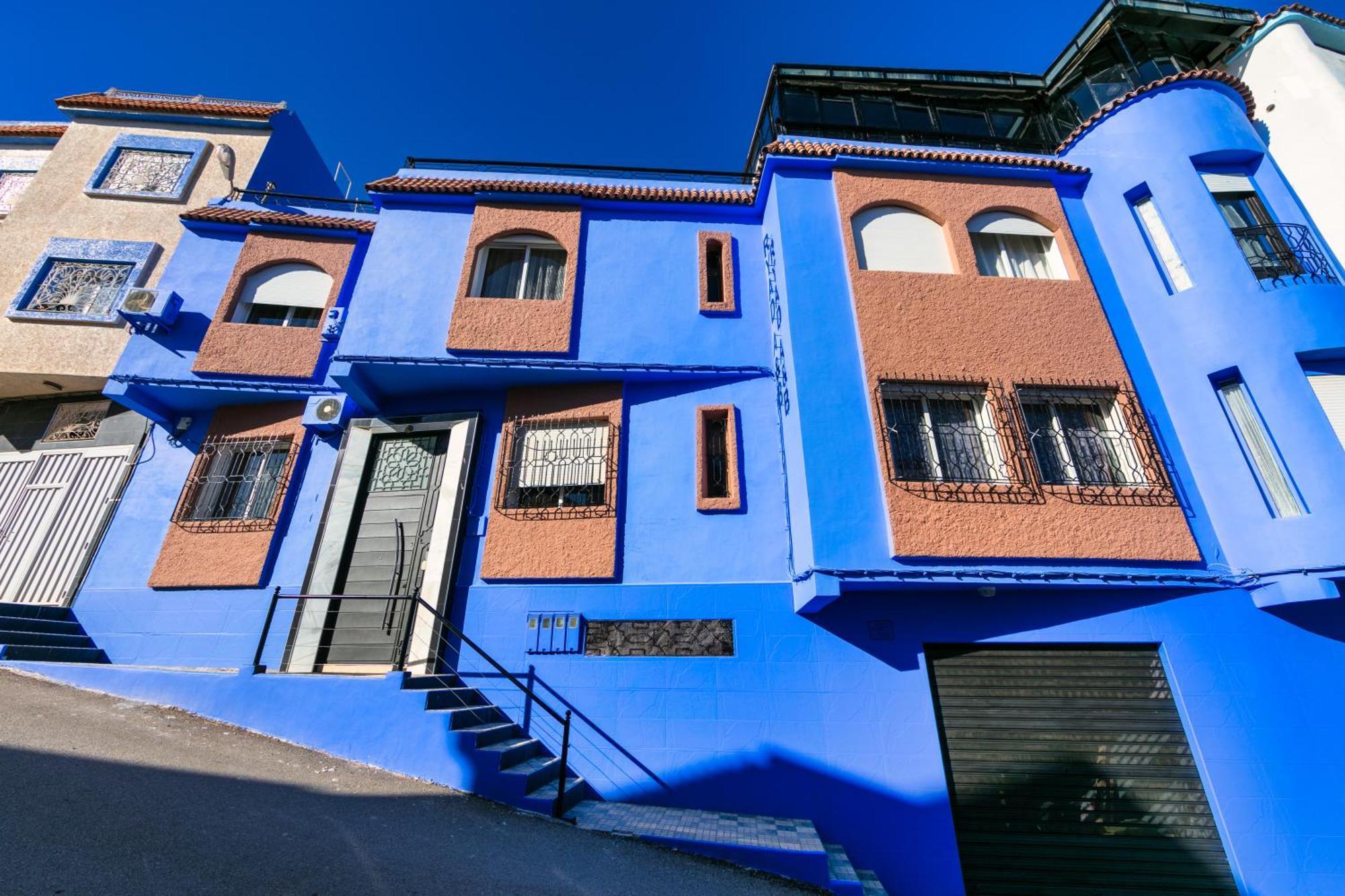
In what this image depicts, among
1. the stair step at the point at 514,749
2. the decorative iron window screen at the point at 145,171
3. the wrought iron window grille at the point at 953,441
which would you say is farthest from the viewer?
the decorative iron window screen at the point at 145,171

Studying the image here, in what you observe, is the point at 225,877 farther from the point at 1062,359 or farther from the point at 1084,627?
the point at 1062,359

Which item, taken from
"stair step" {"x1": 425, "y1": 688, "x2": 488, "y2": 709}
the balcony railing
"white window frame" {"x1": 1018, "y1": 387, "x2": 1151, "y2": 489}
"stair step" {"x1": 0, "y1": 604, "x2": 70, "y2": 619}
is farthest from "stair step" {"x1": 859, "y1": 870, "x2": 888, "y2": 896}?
"stair step" {"x1": 0, "y1": 604, "x2": 70, "y2": 619}

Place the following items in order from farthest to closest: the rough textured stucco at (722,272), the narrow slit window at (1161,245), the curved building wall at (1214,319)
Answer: the rough textured stucco at (722,272), the narrow slit window at (1161,245), the curved building wall at (1214,319)

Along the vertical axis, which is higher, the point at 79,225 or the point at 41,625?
the point at 79,225

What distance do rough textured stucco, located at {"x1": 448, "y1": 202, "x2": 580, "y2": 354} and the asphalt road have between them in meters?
5.24

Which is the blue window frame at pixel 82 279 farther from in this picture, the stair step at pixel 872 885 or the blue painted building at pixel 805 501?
the stair step at pixel 872 885

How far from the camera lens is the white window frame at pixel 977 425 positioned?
6.69 metres

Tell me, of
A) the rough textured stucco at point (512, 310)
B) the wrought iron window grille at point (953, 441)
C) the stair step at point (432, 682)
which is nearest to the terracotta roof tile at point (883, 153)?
the rough textured stucco at point (512, 310)

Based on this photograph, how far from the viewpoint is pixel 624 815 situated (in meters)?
5.33

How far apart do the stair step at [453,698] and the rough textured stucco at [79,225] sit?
27.0 ft

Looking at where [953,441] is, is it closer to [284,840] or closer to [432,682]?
[432,682]

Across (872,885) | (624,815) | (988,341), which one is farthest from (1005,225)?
(624,815)

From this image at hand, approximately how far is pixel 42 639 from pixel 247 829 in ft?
18.6

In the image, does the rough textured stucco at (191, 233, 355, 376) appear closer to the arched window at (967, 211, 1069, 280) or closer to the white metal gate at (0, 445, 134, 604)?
the white metal gate at (0, 445, 134, 604)
